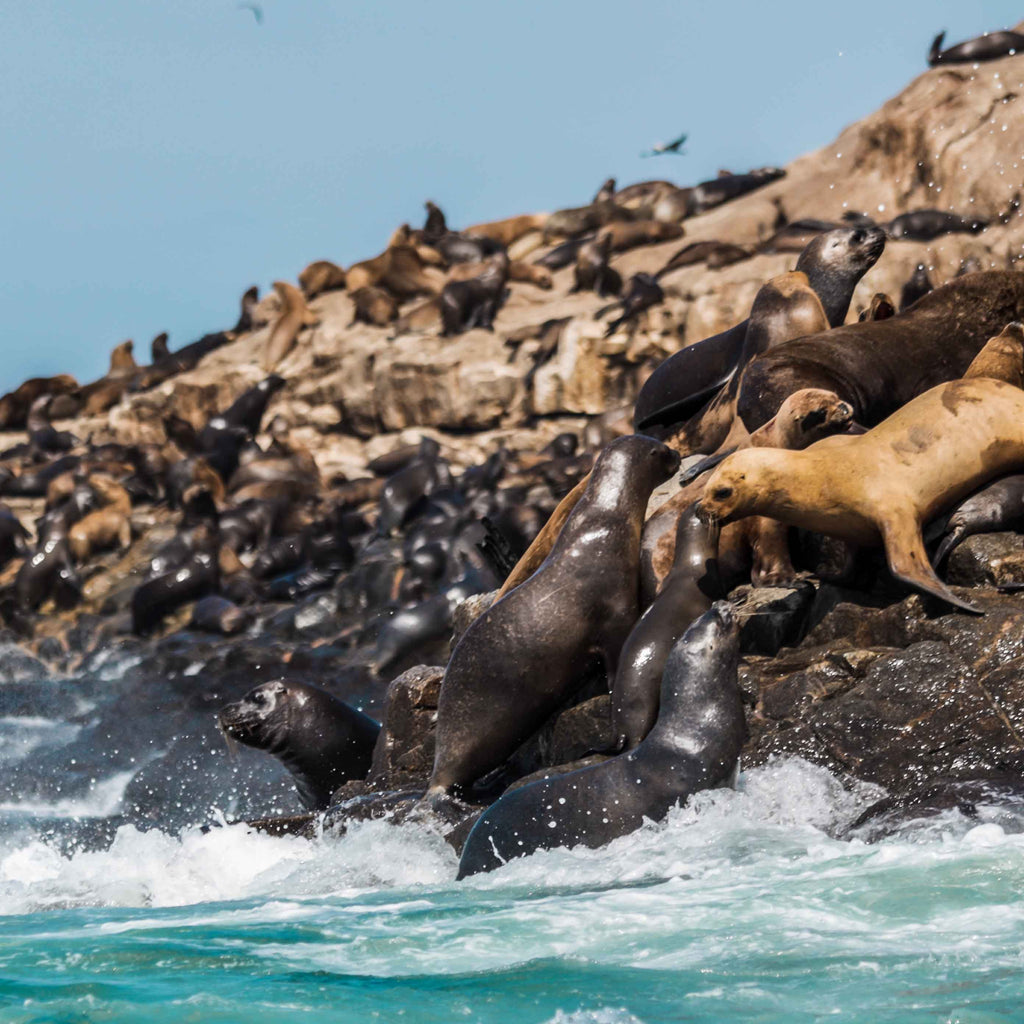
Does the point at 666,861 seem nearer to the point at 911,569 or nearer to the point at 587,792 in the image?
the point at 587,792

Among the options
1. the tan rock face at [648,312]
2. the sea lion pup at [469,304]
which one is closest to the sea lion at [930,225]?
the tan rock face at [648,312]

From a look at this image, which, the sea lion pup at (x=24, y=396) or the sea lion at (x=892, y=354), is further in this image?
the sea lion pup at (x=24, y=396)

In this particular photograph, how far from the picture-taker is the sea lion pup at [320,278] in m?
32.4

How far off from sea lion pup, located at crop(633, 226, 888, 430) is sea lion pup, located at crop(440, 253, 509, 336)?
17781 mm

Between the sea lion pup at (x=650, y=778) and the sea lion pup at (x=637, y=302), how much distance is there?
1814cm

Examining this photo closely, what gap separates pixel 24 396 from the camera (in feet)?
110

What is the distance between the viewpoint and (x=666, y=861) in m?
4.96

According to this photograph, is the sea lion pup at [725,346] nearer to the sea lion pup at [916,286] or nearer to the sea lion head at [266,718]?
the sea lion head at [266,718]

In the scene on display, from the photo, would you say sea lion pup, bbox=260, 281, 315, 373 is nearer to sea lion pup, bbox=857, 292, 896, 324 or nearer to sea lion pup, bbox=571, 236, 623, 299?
sea lion pup, bbox=571, 236, 623, 299

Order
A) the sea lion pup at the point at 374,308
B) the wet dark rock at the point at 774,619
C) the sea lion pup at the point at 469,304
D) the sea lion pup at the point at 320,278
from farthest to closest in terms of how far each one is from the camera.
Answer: the sea lion pup at the point at 320,278 → the sea lion pup at the point at 374,308 → the sea lion pup at the point at 469,304 → the wet dark rock at the point at 774,619

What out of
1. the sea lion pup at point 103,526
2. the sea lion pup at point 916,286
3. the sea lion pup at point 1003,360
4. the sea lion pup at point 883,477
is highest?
the sea lion pup at point 916,286

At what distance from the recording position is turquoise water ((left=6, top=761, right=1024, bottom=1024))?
3404 mm

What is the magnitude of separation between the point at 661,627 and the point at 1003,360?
94.3 inches

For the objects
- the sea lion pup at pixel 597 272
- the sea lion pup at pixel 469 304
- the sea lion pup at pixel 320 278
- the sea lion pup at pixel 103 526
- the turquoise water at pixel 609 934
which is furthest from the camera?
the sea lion pup at pixel 320 278
